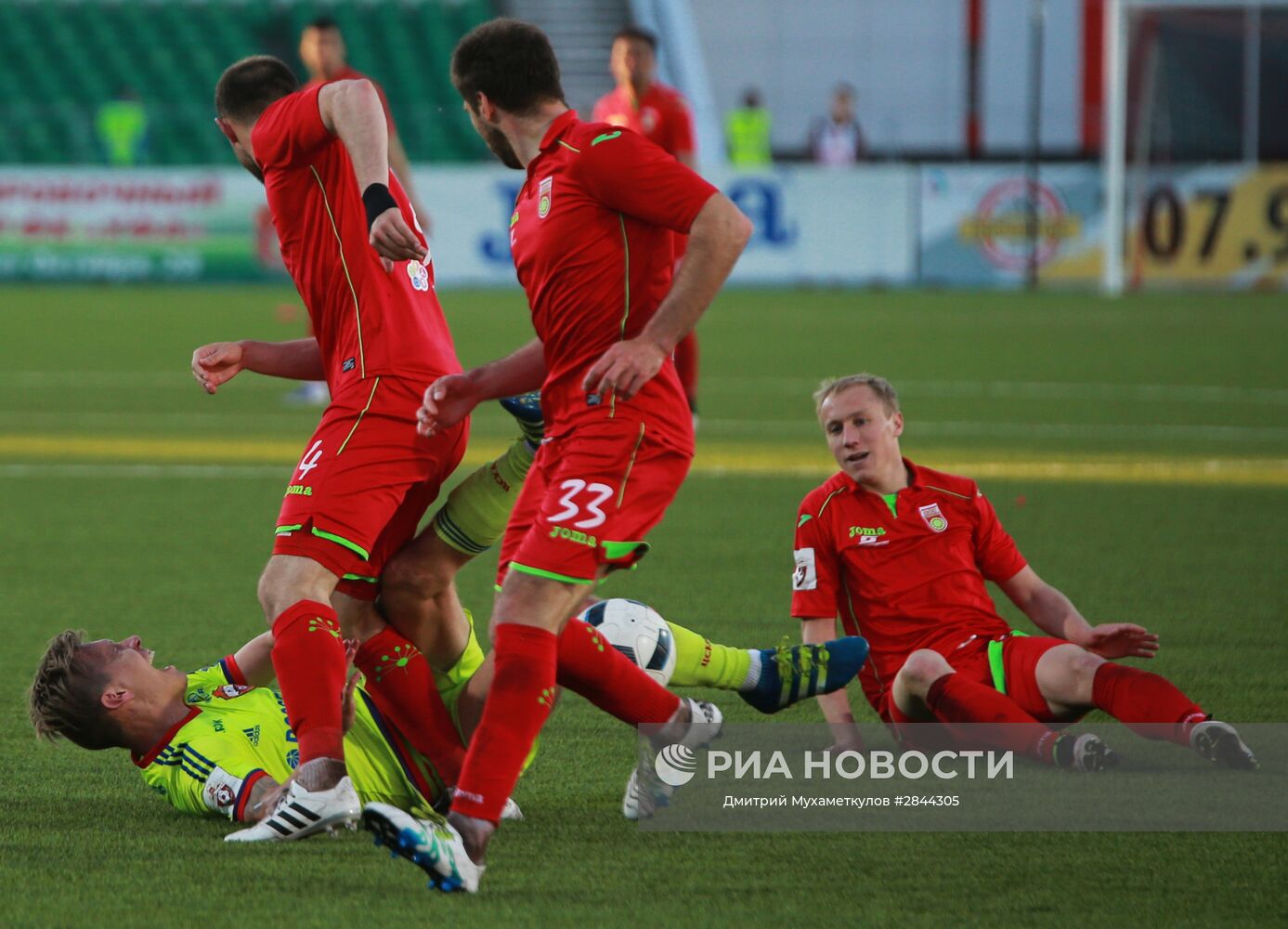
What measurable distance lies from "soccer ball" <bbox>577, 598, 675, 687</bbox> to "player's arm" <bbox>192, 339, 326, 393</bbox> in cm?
93

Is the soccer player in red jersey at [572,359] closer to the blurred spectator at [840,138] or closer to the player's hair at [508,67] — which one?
the player's hair at [508,67]

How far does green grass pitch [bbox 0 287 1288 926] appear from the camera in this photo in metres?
3.51

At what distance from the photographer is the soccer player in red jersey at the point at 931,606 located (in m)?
4.45

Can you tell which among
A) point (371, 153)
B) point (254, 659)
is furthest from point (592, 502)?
point (254, 659)

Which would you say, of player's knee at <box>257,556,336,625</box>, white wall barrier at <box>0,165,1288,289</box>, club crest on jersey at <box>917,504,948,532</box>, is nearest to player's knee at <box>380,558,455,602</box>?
player's knee at <box>257,556,336,625</box>

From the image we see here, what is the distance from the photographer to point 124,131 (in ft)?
87.6

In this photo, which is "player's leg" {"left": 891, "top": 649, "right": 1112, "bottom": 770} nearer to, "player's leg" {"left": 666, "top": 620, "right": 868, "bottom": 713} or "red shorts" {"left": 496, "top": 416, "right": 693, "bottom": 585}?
"player's leg" {"left": 666, "top": 620, "right": 868, "bottom": 713}

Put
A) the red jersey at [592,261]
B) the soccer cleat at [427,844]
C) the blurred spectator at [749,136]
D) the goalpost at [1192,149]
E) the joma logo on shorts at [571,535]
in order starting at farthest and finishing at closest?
the blurred spectator at [749,136] → the goalpost at [1192,149] → the red jersey at [592,261] → the joma logo on shorts at [571,535] → the soccer cleat at [427,844]

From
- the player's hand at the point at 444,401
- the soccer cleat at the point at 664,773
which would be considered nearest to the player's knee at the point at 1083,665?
the soccer cleat at the point at 664,773

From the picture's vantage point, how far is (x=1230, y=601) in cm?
657

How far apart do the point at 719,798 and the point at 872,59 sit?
104 ft

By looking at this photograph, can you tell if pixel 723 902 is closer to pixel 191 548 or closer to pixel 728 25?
pixel 191 548

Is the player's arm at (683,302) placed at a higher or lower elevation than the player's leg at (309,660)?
higher

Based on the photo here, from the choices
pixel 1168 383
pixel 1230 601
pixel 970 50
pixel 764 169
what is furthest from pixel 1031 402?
pixel 970 50
